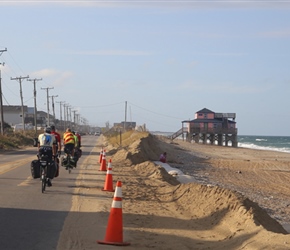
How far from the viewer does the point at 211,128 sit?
341 feet

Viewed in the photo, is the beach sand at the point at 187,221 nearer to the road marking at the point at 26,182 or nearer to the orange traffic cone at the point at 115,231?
the orange traffic cone at the point at 115,231

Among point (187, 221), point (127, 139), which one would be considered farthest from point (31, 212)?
point (127, 139)

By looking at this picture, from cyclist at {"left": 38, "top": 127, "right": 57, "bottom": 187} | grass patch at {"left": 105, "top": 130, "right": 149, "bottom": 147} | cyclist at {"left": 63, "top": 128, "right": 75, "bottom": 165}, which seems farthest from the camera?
grass patch at {"left": 105, "top": 130, "right": 149, "bottom": 147}

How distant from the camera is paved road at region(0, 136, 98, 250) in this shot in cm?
954

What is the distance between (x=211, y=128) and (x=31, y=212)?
9268 cm

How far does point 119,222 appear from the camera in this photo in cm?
941

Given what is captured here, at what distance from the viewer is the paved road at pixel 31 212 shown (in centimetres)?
954

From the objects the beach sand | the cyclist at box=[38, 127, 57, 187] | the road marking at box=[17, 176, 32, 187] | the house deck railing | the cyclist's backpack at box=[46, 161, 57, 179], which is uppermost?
the house deck railing

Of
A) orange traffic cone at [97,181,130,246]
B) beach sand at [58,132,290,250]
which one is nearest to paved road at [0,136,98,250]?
beach sand at [58,132,290,250]

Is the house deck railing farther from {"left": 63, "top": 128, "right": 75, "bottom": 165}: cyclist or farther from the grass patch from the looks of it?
{"left": 63, "top": 128, "right": 75, "bottom": 165}: cyclist

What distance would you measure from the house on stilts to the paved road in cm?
8502

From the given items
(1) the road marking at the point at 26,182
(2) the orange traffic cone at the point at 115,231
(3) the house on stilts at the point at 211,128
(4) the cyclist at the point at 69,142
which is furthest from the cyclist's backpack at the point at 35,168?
(3) the house on stilts at the point at 211,128

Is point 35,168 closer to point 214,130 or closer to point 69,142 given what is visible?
point 69,142

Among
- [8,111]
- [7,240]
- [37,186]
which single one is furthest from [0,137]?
[8,111]
